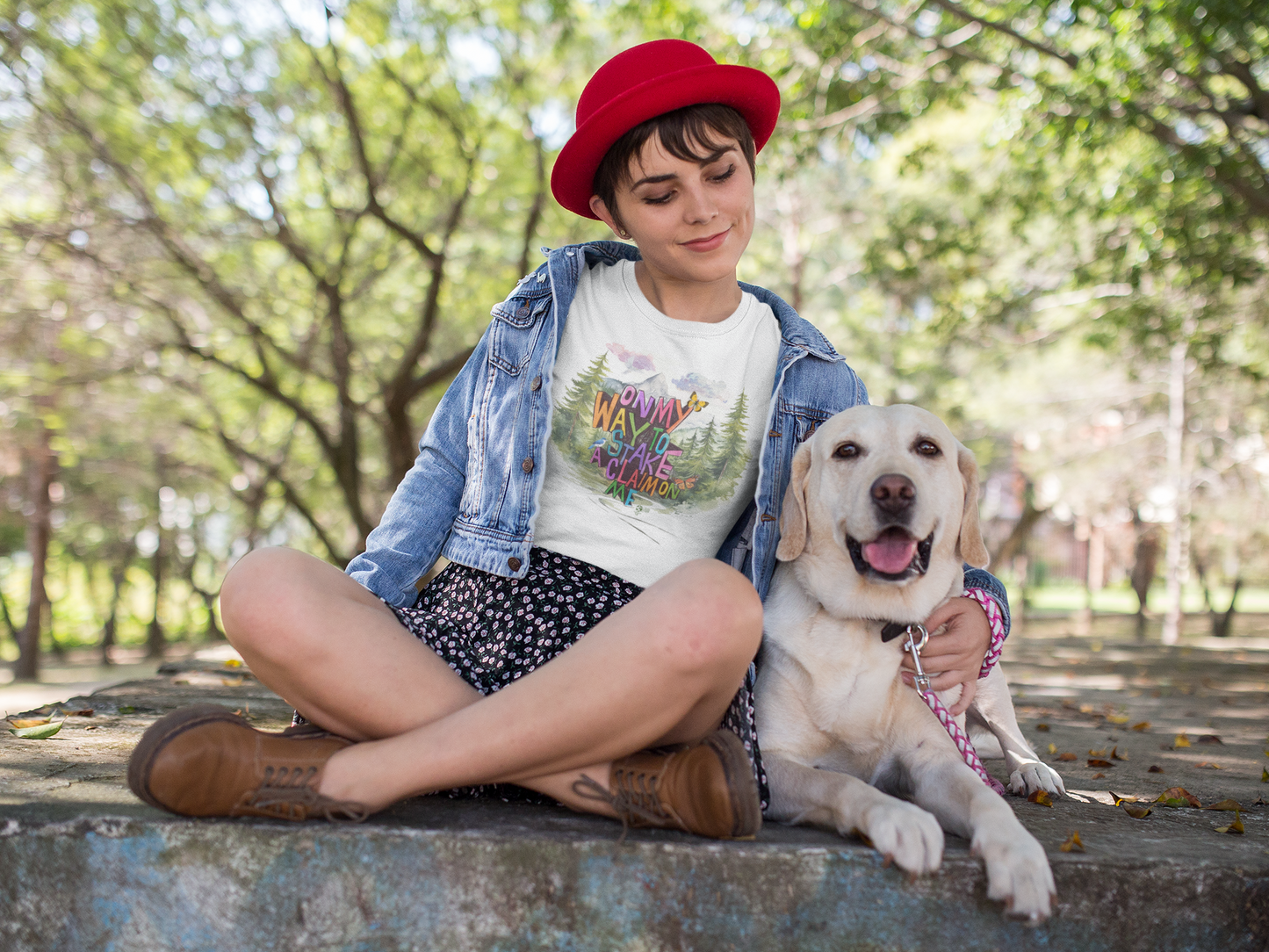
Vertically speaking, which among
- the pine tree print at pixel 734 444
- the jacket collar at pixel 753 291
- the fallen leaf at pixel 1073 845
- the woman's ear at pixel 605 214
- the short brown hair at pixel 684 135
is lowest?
the fallen leaf at pixel 1073 845

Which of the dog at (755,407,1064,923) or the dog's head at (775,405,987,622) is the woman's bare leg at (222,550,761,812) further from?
the dog's head at (775,405,987,622)

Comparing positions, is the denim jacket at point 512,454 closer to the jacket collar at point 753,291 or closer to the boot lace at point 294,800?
the jacket collar at point 753,291

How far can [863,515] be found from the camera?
2.44 meters

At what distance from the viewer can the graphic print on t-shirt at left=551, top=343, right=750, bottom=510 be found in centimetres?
259

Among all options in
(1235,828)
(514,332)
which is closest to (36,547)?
(514,332)

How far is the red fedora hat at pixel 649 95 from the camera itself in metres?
2.51

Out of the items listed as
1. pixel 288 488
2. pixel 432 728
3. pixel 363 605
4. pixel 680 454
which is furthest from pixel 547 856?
pixel 288 488

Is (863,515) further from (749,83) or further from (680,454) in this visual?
(749,83)

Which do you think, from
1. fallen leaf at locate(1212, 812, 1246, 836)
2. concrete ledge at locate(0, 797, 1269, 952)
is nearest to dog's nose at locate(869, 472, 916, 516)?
concrete ledge at locate(0, 797, 1269, 952)

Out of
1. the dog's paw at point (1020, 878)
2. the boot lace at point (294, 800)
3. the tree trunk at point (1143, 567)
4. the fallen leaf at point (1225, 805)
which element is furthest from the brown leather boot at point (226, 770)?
the tree trunk at point (1143, 567)

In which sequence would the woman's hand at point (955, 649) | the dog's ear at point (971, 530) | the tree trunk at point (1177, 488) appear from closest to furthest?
1. the woman's hand at point (955, 649)
2. the dog's ear at point (971, 530)
3. the tree trunk at point (1177, 488)

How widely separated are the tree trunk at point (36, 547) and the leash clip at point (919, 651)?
14.8 metres

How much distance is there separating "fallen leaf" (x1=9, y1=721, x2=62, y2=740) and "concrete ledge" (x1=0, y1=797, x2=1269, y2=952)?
1146 mm

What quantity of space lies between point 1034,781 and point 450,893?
1.77 meters
